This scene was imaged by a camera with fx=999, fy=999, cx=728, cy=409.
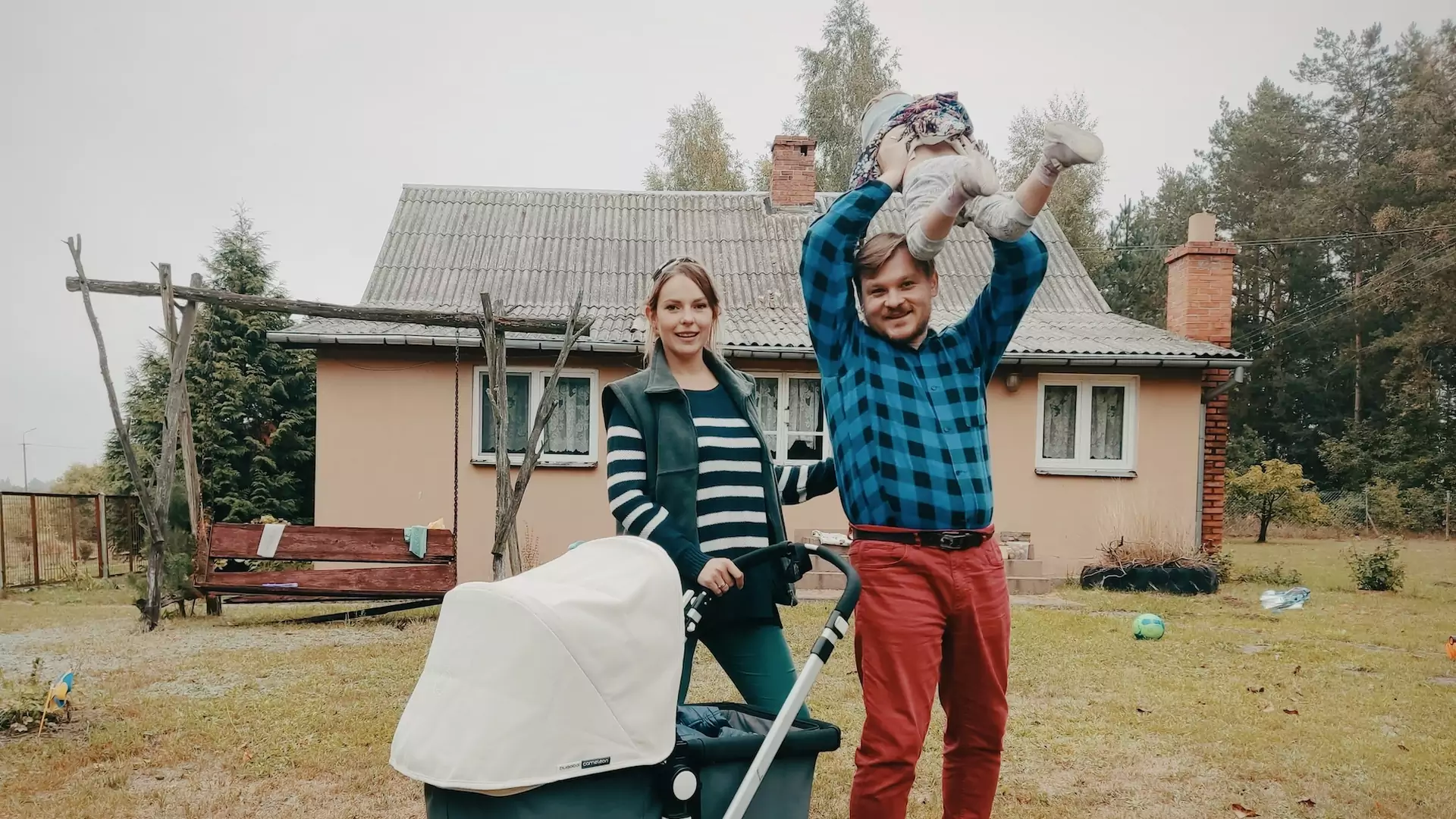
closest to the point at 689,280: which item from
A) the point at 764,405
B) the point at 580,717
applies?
the point at 580,717

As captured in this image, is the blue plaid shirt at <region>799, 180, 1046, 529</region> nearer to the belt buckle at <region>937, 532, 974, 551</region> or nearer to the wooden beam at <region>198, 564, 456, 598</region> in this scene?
the belt buckle at <region>937, 532, 974, 551</region>

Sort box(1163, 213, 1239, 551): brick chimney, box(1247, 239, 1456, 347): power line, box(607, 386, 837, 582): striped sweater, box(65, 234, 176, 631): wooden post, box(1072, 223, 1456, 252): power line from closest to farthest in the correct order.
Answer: box(607, 386, 837, 582): striped sweater → box(65, 234, 176, 631): wooden post → box(1163, 213, 1239, 551): brick chimney → box(1247, 239, 1456, 347): power line → box(1072, 223, 1456, 252): power line

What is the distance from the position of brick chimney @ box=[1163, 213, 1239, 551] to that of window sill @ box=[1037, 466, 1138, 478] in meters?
0.89

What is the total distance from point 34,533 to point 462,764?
12.7m

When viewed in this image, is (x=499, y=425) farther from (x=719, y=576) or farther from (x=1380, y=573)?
(x=1380, y=573)

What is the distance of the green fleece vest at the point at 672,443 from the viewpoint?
2416 mm

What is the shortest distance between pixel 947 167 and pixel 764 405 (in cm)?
864

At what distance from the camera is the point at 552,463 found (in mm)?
10398

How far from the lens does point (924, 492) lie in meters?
2.26

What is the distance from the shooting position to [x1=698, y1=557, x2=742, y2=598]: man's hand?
7.22ft

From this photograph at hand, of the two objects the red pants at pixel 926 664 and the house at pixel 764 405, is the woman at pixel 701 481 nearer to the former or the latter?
the red pants at pixel 926 664

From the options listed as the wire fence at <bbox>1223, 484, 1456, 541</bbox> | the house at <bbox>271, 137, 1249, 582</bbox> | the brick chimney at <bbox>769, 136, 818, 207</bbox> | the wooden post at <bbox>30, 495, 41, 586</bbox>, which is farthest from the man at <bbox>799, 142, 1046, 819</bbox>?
the wire fence at <bbox>1223, 484, 1456, 541</bbox>

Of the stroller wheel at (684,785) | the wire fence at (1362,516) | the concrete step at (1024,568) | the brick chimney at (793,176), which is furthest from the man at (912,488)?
the wire fence at (1362,516)

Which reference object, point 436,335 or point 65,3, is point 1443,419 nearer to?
point 436,335
